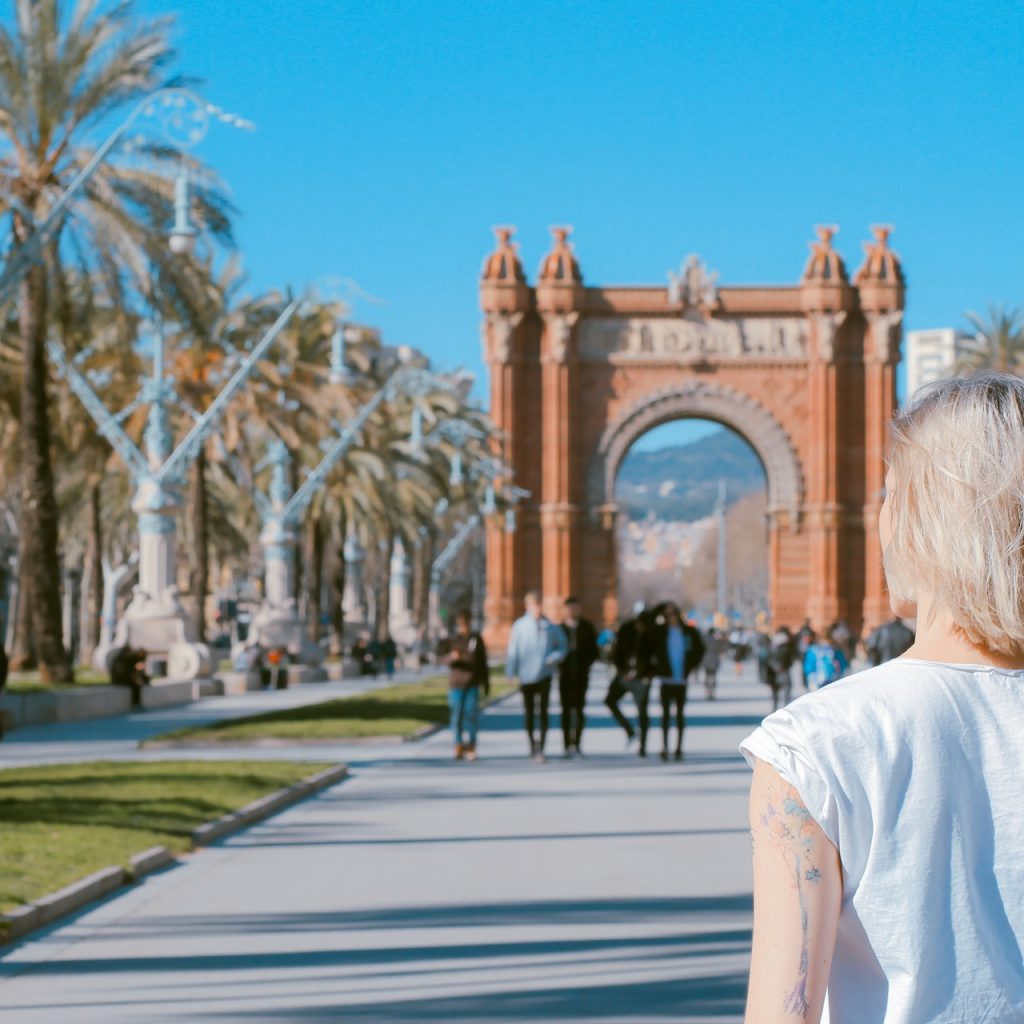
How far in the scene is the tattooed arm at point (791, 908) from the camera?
2318mm

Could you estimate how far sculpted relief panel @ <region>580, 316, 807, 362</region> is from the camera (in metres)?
76.1

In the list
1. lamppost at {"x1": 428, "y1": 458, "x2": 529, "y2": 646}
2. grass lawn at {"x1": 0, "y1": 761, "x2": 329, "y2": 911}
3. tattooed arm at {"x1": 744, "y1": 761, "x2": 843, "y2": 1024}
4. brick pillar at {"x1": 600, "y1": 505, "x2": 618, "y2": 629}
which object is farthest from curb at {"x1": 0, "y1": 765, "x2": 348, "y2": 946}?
brick pillar at {"x1": 600, "y1": 505, "x2": 618, "y2": 629}

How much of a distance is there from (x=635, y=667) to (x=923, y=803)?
19.7 metres

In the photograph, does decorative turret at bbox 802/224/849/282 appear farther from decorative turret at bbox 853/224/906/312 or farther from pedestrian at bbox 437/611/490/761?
pedestrian at bbox 437/611/490/761

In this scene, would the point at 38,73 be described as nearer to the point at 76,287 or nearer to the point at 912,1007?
the point at 76,287

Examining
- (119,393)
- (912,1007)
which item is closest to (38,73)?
(119,393)

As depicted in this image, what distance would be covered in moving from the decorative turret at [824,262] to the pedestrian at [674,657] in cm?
5500

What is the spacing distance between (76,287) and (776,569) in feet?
146

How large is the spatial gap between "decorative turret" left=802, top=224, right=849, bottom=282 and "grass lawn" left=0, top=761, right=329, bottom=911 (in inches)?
2300

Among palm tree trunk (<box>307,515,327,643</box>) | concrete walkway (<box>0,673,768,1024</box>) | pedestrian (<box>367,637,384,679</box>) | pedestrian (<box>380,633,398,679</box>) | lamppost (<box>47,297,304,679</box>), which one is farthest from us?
palm tree trunk (<box>307,515,327,643</box>)

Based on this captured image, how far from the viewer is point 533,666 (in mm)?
21281

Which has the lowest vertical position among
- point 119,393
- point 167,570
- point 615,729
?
point 615,729

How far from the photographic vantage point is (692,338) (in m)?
76.2

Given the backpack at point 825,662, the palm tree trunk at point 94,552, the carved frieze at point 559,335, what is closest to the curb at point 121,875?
the backpack at point 825,662
